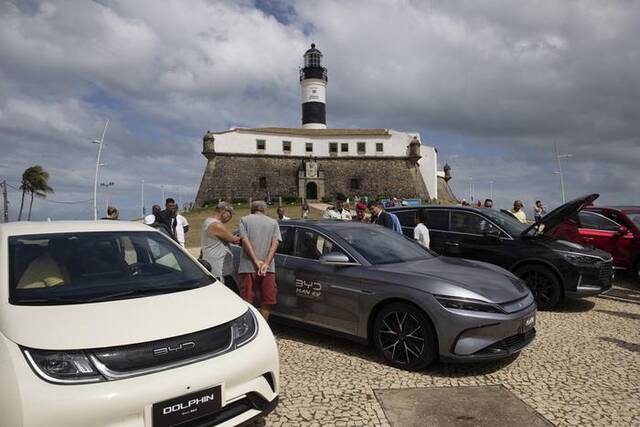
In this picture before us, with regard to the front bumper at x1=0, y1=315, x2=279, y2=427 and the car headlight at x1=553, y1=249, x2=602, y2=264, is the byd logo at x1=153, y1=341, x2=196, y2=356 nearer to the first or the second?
the front bumper at x1=0, y1=315, x2=279, y2=427

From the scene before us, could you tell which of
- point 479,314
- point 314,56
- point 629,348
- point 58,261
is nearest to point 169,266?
point 58,261

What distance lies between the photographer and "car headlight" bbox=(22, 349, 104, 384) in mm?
2373

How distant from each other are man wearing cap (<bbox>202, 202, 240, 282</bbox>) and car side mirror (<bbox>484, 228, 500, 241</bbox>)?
15.1 feet

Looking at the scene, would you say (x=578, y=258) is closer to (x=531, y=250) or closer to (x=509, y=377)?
(x=531, y=250)

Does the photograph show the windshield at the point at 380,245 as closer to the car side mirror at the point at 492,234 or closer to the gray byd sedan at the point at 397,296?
the gray byd sedan at the point at 397,296

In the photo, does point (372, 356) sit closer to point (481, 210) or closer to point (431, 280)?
point (431, 280)

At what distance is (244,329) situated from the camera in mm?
3188

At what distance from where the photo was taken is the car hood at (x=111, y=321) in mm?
2539

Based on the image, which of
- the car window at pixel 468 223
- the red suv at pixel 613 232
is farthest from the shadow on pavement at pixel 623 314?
the car window at pixel 468 223

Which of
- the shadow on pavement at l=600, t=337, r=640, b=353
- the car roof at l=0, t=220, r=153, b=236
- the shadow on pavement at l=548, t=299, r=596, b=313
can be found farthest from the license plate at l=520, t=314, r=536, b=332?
the car roof at l=0, t=220, r=153, b=236

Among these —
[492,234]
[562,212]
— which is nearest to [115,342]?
[492,234]

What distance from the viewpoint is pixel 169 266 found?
13.0ft

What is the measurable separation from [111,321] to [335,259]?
268 cm

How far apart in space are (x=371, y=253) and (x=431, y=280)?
3.24ft
